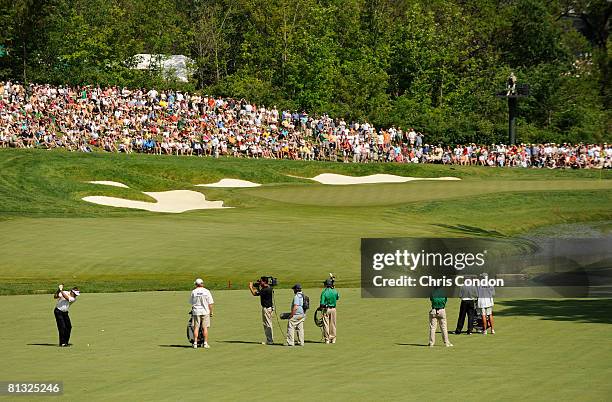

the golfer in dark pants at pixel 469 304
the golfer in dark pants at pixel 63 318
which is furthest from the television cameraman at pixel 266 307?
the golfer in dark pants at pixel 469 304

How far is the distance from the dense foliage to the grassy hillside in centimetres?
2278

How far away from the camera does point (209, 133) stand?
308ft

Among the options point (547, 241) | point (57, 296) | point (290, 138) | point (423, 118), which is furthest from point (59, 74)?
point (57, 296)

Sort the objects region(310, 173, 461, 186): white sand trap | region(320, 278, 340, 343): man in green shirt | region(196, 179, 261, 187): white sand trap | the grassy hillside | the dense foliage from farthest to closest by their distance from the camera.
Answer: the dense foliage, region(310, 173, 461, 186): white sand trap, region(196, 179, 261, 187): white sand trap, the grassy hillside, region(320, 278, 340, 343): man in green shirt

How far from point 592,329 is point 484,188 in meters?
→ 48.3

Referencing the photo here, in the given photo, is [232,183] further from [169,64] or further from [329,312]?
[169,64]

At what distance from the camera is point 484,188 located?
86125mm

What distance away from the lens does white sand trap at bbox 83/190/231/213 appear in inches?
2913

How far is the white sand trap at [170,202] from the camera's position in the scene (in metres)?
74.0

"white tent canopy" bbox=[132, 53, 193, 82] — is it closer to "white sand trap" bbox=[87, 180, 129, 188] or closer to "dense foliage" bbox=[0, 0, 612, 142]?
"dense foliage" bbox=[0, 0, 612, 142]

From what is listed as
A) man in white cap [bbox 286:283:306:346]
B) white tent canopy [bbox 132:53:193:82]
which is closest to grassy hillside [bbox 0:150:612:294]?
man in white cap [bbox 286:283:306:346]

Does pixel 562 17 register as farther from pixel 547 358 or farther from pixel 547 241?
pixel 547 358

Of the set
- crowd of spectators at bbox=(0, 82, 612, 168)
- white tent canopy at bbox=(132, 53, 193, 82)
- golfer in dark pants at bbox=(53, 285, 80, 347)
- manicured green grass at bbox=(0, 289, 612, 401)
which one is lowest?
manicured green grass at bbox=(0, 289, 612, 401)

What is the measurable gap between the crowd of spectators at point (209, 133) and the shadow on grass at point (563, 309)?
48.3m
